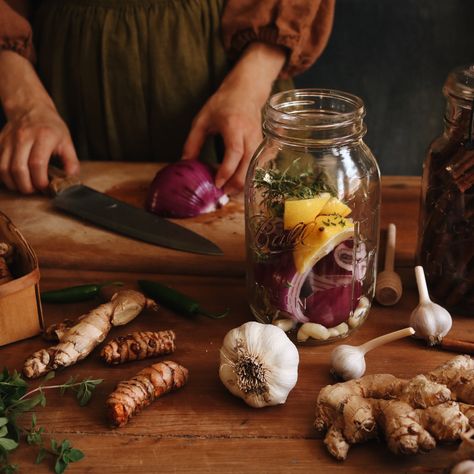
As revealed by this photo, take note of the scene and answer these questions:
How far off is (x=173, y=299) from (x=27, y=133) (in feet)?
2.12

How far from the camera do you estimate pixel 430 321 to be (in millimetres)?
1039

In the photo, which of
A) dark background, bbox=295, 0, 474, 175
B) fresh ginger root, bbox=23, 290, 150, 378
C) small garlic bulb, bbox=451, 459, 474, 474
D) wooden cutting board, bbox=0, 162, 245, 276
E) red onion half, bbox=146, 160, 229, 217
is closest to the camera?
small garlic bulb, bbox=451, 459, 474, 474

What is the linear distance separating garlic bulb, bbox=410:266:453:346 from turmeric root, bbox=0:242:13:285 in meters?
0.60

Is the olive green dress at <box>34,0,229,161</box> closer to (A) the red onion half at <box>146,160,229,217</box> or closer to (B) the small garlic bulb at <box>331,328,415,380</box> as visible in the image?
(A) the red onion half at <box>146,160,229,217</box>

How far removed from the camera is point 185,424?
916 millimetres

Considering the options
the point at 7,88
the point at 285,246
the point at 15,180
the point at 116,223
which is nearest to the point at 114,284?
the point at 116,223

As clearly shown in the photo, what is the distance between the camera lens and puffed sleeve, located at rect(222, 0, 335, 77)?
161 cm

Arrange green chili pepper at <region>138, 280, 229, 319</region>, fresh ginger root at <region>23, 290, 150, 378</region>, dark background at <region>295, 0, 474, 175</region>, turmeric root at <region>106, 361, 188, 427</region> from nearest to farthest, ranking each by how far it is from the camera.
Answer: turmeric root at <region>106, 361, 188, 427</region> < fresh ginger root at <region>23, 290, 150, 378</region> < green chili pepper at <region>138, 280, 229, 319</region> < dark background at <region>295, 0, 474, 175</region>

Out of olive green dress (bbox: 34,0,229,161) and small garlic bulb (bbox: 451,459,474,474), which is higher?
olive green dress (bbox: 34,0,229,161)

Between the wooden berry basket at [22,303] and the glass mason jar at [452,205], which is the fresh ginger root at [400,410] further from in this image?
the wooden berry basket at [22,303]

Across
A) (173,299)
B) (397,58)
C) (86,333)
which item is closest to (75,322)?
(86,333)

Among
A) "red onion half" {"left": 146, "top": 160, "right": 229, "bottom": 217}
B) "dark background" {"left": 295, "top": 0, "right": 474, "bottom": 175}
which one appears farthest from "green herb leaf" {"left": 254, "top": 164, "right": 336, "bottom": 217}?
"dark background" {"left": 295, "top": 0, "right": 474, "bottom": 175}

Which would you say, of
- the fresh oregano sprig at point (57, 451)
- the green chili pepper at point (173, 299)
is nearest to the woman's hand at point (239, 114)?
the green chili pepper at point (173, 299)

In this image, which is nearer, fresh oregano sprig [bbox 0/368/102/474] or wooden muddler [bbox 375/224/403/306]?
fresh oregano sprig [bbox 0/368/102/474]
